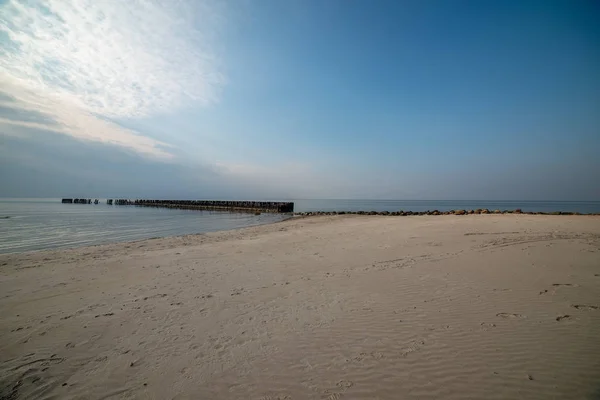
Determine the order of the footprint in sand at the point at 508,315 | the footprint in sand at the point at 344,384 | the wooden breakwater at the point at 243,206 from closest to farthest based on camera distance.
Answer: the footprint in sand at the point at 344,384 → the footprint in sand at the point at 508,315 → the wooden breakwater at the point at 243,206

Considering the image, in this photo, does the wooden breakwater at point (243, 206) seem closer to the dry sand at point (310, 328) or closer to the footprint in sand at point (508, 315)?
the dry sand at point (310, 328)

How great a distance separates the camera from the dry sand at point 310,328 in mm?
3312

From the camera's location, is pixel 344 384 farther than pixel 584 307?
No

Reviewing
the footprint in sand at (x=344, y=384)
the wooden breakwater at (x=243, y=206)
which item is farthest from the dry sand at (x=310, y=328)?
the wooden breakwater at (x=243, y=206)

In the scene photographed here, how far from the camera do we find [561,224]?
627 inches

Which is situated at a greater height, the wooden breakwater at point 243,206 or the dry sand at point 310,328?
the wooden breakwater at point 243,206

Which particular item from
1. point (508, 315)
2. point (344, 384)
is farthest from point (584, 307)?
point (344, 384)

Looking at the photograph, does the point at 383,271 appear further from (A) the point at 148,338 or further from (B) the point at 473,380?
(A) the point at 148,338

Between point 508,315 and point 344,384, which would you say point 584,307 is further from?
point 344,384

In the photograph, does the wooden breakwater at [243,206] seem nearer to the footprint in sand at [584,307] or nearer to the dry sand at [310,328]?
the dry sand at [310,328]

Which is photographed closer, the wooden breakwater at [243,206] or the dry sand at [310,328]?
the dry sand at [310,328]

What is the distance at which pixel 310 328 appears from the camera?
15.5 ft

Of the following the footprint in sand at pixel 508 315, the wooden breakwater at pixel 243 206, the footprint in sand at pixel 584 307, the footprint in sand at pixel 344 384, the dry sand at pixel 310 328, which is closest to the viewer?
the footprint in sand at pixel 344 384

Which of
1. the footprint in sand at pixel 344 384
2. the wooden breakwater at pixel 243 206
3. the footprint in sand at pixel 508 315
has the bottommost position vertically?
the footprint in sand at pixel 344 384
